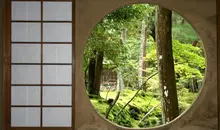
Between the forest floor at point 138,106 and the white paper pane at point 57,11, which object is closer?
the white paper pane at point 57,11

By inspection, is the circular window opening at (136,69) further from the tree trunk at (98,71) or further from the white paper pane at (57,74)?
the white paper pane at (57,74)

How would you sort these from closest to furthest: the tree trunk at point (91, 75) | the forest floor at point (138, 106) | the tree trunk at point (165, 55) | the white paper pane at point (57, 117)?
the white paper pane at point (57, 117) < the tree trunk at point (165, 55) < the tree trunk at point (91, 75) < the forest floor at point (138, 106)

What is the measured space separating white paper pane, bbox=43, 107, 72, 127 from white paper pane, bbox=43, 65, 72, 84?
0.33 metres

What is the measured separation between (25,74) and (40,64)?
212mm

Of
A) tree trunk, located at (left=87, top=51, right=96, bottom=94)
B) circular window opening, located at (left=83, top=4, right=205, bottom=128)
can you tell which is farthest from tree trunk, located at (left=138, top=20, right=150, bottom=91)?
tree trunk, located at (left=87, top=51, right=96, bottom=94)

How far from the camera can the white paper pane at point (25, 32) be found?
142 inches

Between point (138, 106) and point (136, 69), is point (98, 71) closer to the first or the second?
point (136, 69)

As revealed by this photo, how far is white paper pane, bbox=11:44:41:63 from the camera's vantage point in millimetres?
3609

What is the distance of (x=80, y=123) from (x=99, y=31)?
3935 mm

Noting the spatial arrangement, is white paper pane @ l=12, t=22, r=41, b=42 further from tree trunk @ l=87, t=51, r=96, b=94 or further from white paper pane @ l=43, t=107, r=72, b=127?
tree trunk @ l=87, t=51, r=96, b=94

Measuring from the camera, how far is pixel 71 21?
3.61 m

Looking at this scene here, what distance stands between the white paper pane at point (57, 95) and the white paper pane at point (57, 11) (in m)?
0.82

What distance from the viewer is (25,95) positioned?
142 inches

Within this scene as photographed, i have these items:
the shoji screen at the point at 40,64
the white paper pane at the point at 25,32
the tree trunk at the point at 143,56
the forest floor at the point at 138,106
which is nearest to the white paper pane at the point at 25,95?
the shoji screen at the point at 40,64
